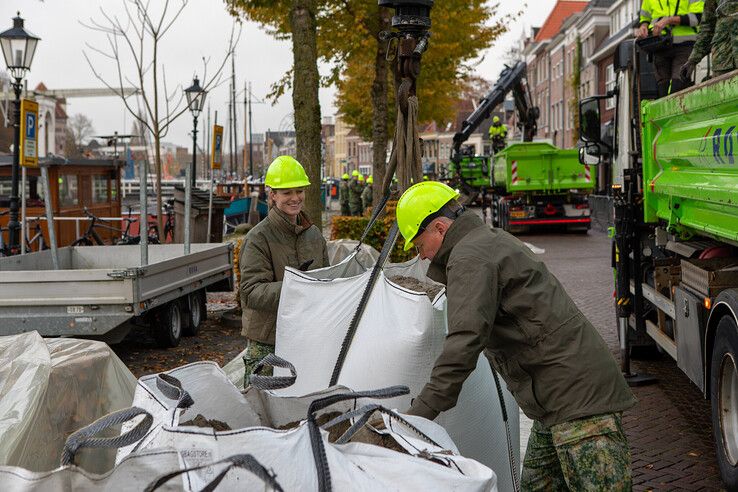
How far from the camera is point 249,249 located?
5.04 meters

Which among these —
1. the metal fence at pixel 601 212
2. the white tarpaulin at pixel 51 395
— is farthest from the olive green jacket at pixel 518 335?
the metal fence at pixel 601 212

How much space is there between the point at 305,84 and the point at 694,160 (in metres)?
5.59

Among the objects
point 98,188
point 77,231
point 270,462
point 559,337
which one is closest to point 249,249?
point 559,337

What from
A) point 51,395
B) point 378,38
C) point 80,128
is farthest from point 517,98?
point 80,128

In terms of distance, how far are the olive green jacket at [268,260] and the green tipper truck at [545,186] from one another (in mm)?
20423

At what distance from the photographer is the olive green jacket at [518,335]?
3.15m

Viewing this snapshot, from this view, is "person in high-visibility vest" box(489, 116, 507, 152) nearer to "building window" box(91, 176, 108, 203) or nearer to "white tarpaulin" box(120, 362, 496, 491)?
"building window" box(91, 176, 108, 203)

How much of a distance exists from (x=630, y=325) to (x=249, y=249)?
15.2 feet

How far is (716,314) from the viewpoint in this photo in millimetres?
5301

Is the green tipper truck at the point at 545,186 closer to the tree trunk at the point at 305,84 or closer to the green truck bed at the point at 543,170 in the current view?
the green truck bed at the point at 543,170

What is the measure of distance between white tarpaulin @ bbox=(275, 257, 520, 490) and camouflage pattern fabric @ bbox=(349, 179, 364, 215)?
30.2 meters

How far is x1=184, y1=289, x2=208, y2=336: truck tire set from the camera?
10664 millimetres

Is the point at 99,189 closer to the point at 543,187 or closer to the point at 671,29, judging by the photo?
the point at 543,187

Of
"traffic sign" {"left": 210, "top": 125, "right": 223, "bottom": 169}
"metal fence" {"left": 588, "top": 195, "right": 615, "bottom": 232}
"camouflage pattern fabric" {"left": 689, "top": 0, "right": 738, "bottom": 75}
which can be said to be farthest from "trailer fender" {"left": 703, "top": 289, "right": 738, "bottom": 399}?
"metal fence" {"left": 588, "top": 195, "right": 615, "bottom": 232}
